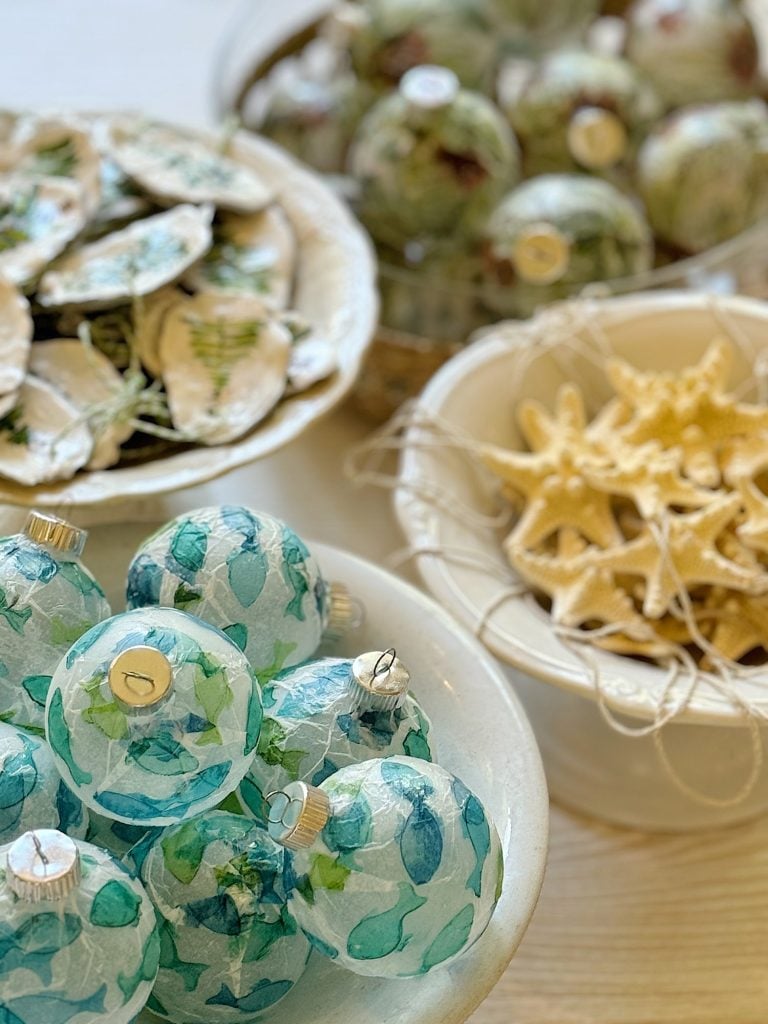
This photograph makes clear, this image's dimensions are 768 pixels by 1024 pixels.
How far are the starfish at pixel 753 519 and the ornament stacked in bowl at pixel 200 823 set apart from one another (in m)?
0.26

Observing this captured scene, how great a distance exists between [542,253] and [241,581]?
16.6 inches

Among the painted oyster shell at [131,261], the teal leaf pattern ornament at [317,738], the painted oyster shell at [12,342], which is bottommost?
the teal leaf pattern ornament at [317,738]

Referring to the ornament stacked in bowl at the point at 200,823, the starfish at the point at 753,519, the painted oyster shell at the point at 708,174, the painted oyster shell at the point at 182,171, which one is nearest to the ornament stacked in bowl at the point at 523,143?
the painted oyster shell at the point at 708,174

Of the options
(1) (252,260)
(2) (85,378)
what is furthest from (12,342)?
(1) (252,260)

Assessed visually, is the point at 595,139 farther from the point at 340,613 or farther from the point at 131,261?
the point at 340,613

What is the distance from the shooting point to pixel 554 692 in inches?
30.3

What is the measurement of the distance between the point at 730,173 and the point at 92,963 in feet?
2.45

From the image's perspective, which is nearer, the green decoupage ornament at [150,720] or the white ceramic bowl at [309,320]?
the green decoupage ornament at [150,720]

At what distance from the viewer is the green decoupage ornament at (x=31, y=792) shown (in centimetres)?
46

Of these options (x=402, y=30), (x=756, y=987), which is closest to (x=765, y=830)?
(x=756, y=987)

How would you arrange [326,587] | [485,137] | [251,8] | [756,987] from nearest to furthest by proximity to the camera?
[326,587]
[756,987]
[485,137]
[251,8]

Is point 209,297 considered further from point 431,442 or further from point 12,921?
point 12,921

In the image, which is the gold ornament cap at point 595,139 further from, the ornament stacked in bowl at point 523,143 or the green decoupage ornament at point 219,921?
the green decoupage ornament at point 219,921

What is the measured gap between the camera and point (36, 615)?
1.66 feet
